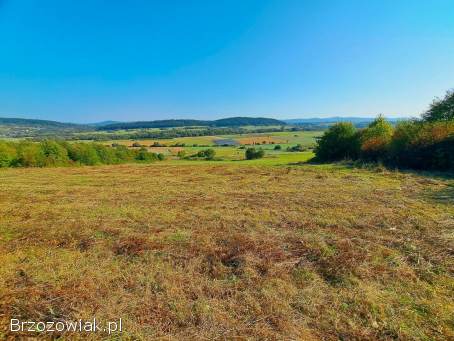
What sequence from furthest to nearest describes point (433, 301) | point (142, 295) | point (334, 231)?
1. point (334, 231)
2. point (142, 295)
3. point (433, 301)

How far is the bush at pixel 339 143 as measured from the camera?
2641 centimetres

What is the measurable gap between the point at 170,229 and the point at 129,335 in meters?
3.56

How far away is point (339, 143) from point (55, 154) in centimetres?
3718

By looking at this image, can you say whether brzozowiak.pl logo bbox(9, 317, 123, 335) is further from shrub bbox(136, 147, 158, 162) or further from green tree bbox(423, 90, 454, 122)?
shrub bbox(136, 147, 158, 162)

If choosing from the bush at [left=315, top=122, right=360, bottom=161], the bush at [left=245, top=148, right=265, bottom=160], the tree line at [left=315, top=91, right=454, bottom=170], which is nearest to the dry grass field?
the tree line at [left=315, top=91, right=454, bottom=170]

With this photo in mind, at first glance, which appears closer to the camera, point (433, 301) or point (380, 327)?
point (380, 327)

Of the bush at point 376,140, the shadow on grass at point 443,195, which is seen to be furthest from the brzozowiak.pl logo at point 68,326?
the bush at point 376,140

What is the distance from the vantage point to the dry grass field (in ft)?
11.0

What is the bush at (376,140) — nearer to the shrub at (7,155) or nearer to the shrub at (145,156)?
the shrub at (7,155)

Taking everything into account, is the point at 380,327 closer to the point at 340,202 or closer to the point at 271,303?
the point at 271,303

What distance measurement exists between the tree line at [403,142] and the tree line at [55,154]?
34857mm

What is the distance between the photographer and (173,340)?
3.07m

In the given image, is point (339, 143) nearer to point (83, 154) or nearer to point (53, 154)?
point (53, 154)

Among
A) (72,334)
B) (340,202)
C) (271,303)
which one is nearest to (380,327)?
(271,303)
